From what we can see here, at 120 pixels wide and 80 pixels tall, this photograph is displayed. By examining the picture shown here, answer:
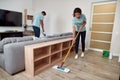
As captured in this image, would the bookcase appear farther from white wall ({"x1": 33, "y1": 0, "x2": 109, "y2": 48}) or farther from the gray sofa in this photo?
white wall ({"x1": 33, "y1": 0, "x2": 109, "y2": 48})

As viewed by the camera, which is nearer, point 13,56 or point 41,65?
point 13,56

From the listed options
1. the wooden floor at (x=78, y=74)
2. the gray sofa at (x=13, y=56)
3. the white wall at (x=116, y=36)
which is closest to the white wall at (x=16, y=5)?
the gray sofa at (x=13, y=56)

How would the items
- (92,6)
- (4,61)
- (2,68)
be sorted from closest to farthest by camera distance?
(4,61) → (2,68) → (92,6)

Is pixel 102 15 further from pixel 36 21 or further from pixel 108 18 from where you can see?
pixel 36 21

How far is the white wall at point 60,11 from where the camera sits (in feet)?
12.8

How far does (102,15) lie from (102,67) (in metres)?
2.17

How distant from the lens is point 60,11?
184 inches

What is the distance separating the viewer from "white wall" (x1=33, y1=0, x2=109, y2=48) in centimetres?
391

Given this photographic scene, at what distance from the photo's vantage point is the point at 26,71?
1.98m

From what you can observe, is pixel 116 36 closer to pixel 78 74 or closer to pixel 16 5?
pixel 78 74

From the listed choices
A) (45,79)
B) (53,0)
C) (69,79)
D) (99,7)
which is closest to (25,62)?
(45,79)

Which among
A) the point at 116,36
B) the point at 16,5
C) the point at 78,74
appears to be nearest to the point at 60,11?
the point at 16,5

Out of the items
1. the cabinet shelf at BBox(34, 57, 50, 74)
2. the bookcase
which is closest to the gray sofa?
the bookcase

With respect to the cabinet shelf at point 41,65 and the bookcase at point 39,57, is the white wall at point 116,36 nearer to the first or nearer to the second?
the bookcase at point 39,57
